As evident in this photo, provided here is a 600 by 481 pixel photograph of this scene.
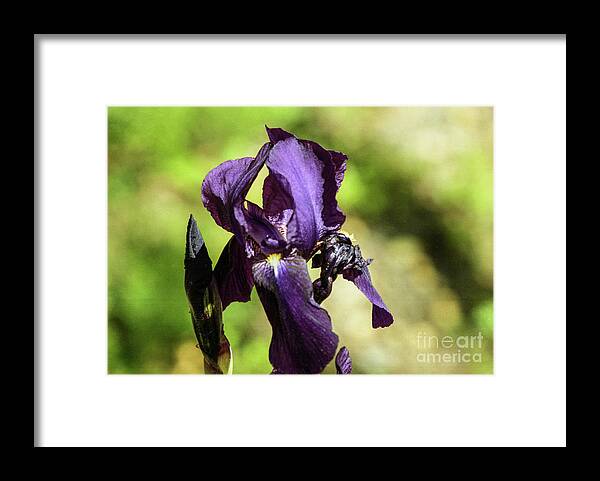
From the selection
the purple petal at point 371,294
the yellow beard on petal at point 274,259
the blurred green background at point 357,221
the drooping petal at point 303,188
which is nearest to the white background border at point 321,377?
the blurred green background at point 357,221

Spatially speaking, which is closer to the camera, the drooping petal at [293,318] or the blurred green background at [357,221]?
the drooping petal at [293,318]

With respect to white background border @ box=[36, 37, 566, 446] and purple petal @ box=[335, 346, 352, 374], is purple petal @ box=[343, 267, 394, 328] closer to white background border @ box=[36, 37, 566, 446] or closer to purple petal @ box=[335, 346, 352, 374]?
purple petal @ box=[335, 346, 352, 374]

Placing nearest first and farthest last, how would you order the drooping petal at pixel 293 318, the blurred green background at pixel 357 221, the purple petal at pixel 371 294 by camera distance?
the drooping petal at pixel 293 318, the purple petal at pixel 371 294, the blurred green background at pixel 357 221

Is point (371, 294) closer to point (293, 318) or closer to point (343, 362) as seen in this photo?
point (343, 362)

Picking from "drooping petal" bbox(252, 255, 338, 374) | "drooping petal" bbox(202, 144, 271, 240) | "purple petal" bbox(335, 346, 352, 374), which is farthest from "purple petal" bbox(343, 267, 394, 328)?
"drooping petal" bbox(202, 144, 271, 240)

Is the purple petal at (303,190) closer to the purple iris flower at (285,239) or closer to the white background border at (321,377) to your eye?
the purple iris flower at (285,239)

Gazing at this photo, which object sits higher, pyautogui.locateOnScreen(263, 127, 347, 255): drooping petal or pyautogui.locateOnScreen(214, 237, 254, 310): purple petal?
pyautogui.locateOnScreen(263, 127, 347, 255): drooping petal
